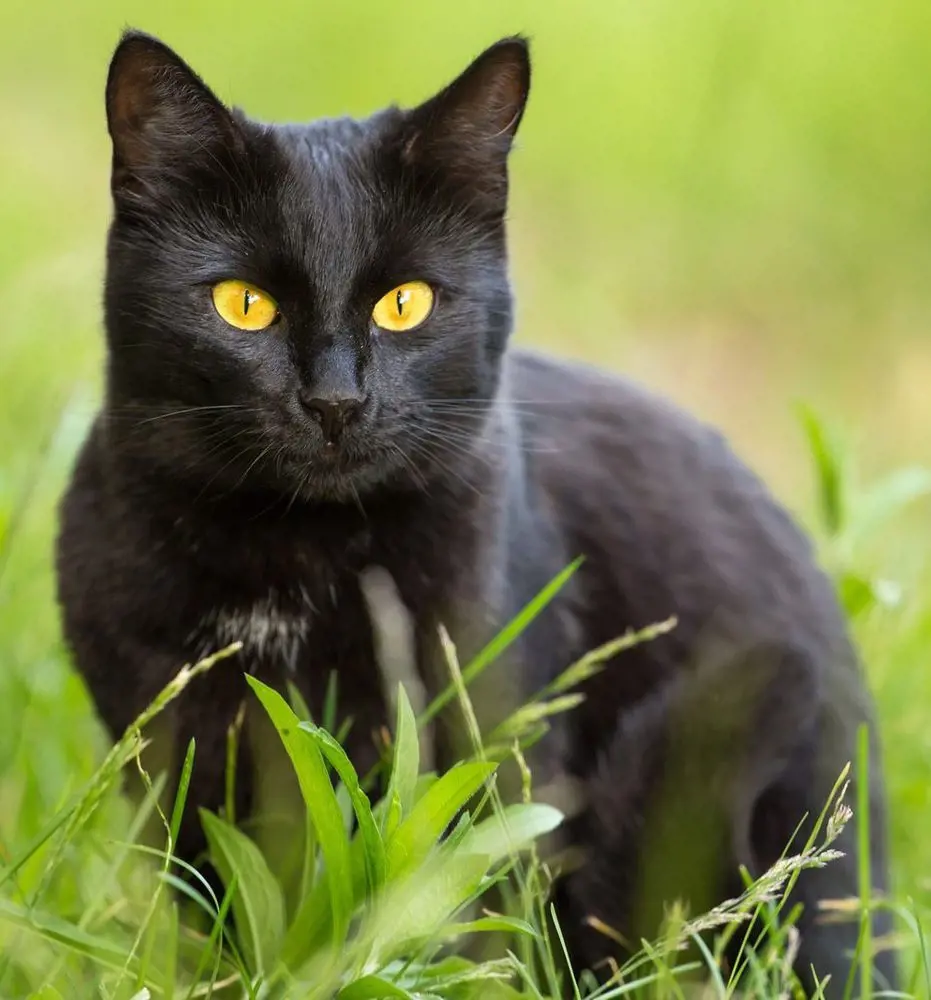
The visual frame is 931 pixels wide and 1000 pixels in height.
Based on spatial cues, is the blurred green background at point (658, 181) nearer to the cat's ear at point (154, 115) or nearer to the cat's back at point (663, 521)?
the cat's back at point (663, 521)

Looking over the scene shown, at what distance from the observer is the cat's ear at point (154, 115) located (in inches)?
54.5

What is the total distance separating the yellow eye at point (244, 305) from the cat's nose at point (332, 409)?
109 mm

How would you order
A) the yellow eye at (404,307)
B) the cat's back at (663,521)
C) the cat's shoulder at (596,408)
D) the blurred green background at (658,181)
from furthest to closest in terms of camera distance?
the blurred green background at (658,181) < the cat's shoulder at (596,408) < the cat's back at (663,521) < the yellow eye at (404,307)

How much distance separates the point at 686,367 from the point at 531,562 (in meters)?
2.08

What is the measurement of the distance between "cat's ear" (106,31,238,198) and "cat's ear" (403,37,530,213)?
230 millimetres

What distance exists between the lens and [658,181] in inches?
162

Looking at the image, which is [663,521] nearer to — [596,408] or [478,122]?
[596,408]

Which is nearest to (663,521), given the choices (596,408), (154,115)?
(596,408)

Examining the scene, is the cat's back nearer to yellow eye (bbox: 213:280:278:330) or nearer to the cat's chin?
the cat's chin

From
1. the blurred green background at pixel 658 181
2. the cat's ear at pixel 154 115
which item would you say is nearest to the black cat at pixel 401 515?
the cat's ear at pixel 154 115

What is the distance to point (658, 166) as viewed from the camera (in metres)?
4.12

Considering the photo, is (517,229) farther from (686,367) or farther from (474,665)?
(474,665)

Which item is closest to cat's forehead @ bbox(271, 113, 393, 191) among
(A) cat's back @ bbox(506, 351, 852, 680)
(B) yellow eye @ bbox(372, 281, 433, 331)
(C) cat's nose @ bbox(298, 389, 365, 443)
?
(B) yellow eye @ bbox(372, 281, 433, 331)

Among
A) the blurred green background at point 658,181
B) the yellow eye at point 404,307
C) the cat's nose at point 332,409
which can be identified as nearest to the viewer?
the cat's nose at point 332,409
